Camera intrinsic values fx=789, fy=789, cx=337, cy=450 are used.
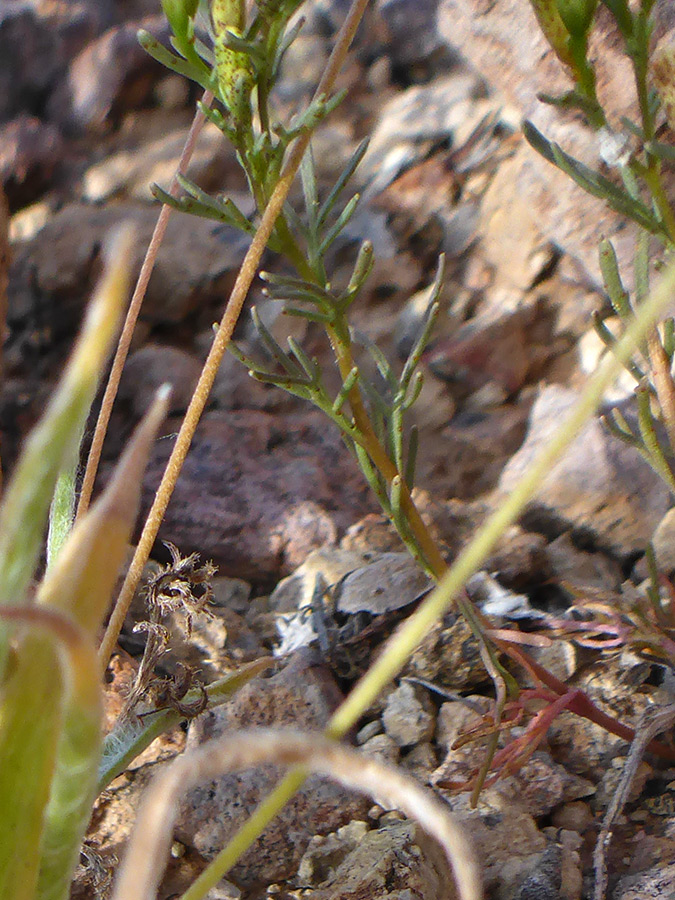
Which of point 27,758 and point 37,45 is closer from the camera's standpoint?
point 27,758

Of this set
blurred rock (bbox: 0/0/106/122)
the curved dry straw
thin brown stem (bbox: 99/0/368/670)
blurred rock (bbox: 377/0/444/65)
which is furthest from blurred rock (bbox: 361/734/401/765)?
blurred rock (bbox: 0/0/106/122)

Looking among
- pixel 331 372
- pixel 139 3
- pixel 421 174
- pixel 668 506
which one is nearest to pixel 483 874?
pixel 668 506

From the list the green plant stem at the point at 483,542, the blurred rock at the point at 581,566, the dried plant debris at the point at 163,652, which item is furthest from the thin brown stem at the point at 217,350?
the blurred rock at the point at 581,566

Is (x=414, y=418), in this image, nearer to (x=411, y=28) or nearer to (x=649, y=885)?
(x=649, y=885)

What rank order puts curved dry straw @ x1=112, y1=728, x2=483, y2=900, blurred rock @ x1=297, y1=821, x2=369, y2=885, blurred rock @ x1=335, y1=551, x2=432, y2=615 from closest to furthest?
curved dry straw @ x1=112, y1=728, x2=483, y2=900 → blurred rock @ x1=297, y1=821, x2=369, y2=885 → blurred rock @ x1=335, y1=551, x2=432, y2=615

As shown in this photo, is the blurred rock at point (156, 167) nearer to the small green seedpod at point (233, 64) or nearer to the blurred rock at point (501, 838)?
the small green seedpod at point (233, 64)

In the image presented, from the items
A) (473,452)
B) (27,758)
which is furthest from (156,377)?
(27,758)

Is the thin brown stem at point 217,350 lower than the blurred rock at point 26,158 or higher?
lower

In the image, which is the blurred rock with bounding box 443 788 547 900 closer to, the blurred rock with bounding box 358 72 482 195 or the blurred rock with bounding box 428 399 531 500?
the blurred rock with bounding box 428 399 531 500
